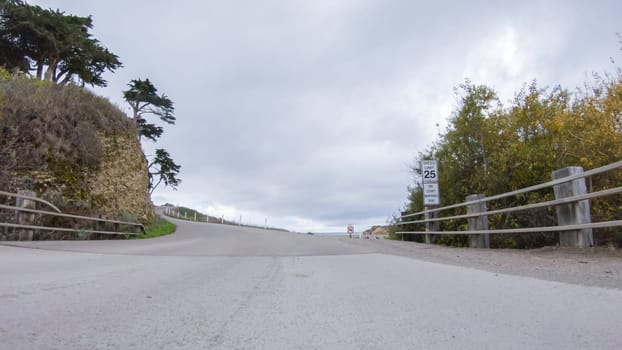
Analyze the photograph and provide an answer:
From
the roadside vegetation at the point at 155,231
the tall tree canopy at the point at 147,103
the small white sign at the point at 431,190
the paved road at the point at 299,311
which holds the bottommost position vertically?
Answer: the paved road at the point at 299,311

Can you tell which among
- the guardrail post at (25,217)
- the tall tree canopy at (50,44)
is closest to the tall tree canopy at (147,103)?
the tall tree canopy at (50,44)

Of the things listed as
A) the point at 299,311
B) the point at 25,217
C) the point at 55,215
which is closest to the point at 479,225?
the point at 299,311

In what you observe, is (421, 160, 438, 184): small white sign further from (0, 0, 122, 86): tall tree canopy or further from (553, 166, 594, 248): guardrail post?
(0, 0, 122, 86): tall tree canopy

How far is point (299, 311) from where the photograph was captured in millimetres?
3256

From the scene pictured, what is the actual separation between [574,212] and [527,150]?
4529 millimetres

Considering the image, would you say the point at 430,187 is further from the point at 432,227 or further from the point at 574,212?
the point at 574,212

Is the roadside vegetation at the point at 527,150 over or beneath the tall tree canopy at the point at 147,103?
beneath

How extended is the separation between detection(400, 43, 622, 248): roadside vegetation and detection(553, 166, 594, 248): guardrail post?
31.9 inches

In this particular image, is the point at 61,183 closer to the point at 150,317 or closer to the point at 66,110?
the point at 66,110

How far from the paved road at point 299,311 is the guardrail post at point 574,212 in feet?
8.57

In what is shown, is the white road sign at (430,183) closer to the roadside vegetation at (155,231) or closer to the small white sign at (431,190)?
the small white sign at (431,190)

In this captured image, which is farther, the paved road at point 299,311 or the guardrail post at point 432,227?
the guardrail post at point 432,227

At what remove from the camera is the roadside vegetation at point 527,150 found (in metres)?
8.67

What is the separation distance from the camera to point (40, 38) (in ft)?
80.2
